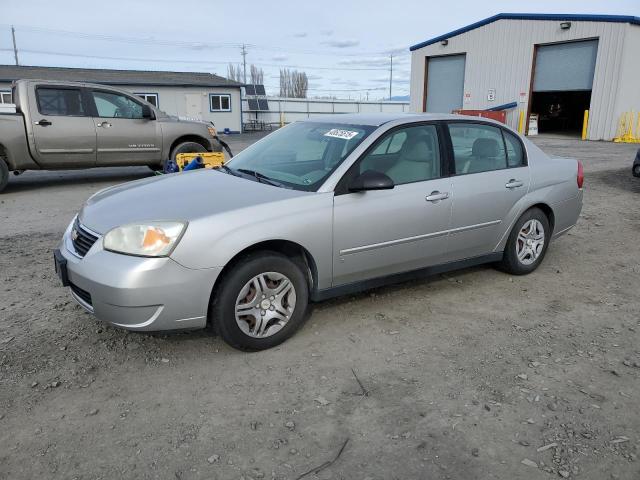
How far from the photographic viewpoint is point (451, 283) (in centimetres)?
489

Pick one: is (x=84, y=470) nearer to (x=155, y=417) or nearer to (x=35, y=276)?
(x=155, y=417)

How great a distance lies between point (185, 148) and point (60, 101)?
2.38 m

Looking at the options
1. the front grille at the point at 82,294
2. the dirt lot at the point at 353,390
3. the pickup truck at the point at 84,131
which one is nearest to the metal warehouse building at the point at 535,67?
the pickup truck at the point at 84,131

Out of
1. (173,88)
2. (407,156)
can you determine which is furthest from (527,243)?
(173,88)

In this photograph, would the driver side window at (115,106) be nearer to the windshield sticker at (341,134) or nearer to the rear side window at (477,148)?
the windshield sticker at (341,134)

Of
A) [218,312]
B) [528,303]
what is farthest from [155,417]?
[528,303]

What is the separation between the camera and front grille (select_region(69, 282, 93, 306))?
3257 mm

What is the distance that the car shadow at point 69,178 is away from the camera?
10242 millimetres

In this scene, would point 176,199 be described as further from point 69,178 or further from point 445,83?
point 445,83

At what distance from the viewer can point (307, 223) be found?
3.52 metres

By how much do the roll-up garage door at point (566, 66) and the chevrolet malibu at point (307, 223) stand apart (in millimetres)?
20462

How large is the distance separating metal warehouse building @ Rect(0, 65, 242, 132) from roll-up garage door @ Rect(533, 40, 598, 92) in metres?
15.7

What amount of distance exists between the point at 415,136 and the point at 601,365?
2159mm

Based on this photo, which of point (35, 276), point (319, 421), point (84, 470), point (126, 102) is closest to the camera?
point (84, 470)
